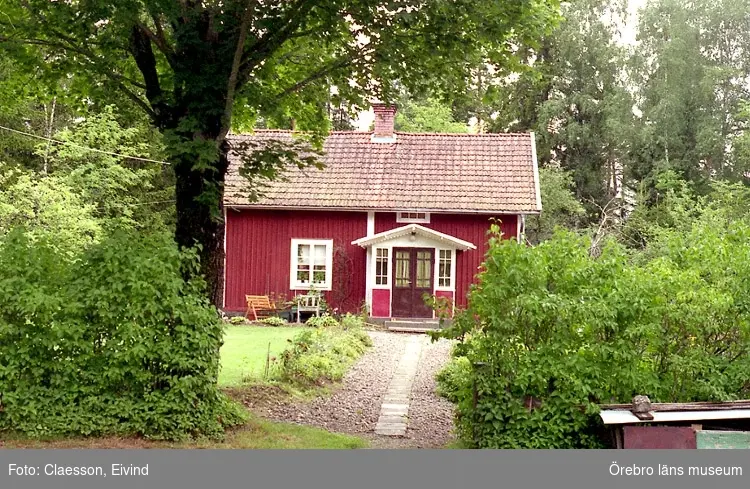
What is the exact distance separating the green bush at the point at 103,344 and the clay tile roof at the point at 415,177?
15648 mm

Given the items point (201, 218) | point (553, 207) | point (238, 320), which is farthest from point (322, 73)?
point (553, 207)

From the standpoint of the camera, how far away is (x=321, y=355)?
14.9 metres

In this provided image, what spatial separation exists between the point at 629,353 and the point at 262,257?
18048 mm

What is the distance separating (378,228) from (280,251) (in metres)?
3.00

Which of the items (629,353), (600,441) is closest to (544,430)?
(600,441)

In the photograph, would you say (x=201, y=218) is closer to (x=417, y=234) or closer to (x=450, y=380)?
(x=450, y=380)

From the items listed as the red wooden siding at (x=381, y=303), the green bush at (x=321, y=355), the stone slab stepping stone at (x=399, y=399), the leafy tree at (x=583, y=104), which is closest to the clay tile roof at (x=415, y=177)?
the red wooden siding at (x=381, y=303)

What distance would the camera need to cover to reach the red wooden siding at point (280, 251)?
80.8ft

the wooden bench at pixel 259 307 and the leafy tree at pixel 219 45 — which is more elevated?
the leafy tree at pixel 219 45

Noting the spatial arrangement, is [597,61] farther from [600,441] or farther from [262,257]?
[600,441]

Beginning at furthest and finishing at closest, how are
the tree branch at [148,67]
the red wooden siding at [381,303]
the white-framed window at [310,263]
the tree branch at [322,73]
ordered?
the white-framed window at [310,263] < the red wooden siding at [381,303] < the tree branch at [322,73] < the tree branch at [148,67]

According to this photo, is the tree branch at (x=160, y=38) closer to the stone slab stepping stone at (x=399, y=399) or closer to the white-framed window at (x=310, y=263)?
the stone slab stepping stone at (x=399, y=399)

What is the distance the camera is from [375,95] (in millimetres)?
11977

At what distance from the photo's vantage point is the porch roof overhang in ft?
77.5
